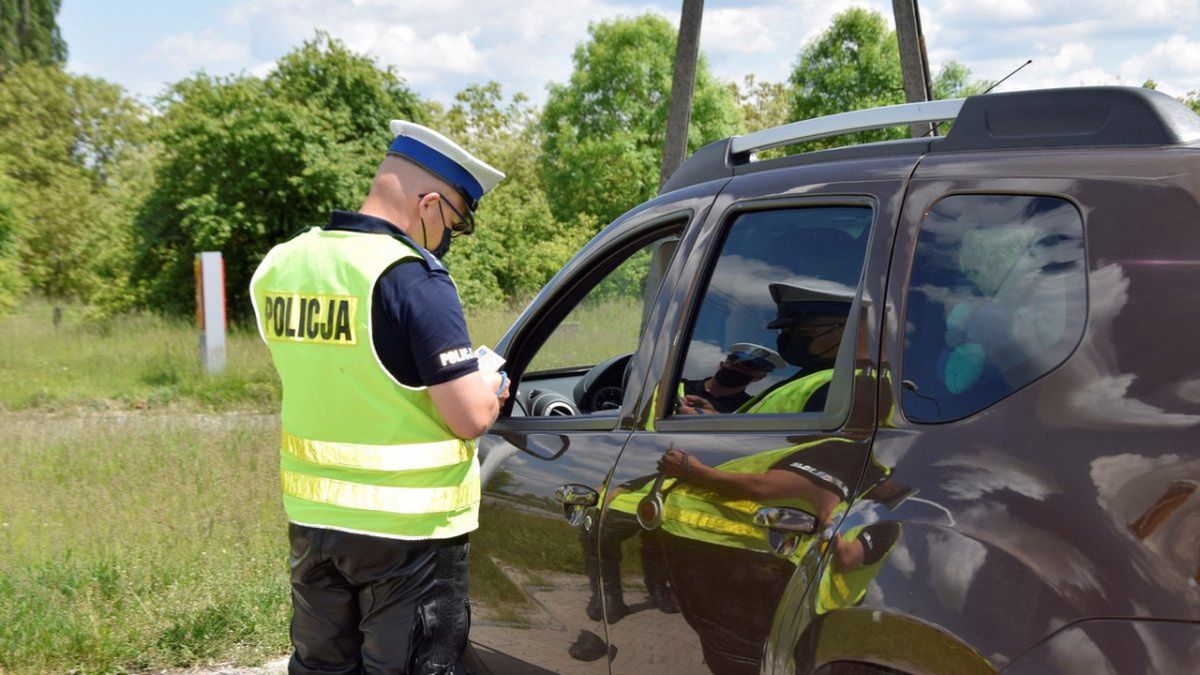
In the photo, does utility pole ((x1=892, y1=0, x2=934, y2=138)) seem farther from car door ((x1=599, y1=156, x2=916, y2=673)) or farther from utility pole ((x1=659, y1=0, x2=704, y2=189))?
car door ((x1=599, y1=156, x2=916, y2=673))

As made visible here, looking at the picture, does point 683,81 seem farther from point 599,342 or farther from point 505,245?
point 505,245

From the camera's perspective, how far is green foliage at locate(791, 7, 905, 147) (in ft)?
130

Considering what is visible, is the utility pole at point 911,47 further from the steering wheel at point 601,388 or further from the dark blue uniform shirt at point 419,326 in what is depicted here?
the dark blue uniform shirt at point 419,326

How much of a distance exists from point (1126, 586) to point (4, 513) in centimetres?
668

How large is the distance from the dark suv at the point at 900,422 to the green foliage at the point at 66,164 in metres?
26.5

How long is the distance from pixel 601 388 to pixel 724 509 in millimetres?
1533

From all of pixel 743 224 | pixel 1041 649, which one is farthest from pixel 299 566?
pixel 1041 649

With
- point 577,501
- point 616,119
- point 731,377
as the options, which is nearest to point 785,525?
point 731,377

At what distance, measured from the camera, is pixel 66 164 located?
37125 millimetres

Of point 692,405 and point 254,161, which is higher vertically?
point 254,161

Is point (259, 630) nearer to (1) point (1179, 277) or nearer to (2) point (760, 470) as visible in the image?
(2) point (760, 470)

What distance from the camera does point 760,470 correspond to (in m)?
2.32

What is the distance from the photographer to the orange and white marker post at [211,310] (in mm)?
14680

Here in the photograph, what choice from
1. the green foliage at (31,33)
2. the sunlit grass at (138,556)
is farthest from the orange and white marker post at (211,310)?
the green foliage at (31,33)
